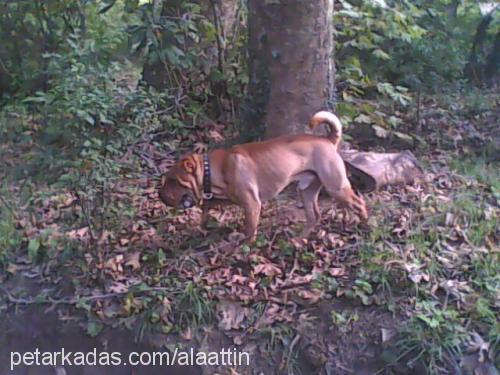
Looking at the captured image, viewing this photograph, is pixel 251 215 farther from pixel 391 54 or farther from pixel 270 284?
pixel 391 54

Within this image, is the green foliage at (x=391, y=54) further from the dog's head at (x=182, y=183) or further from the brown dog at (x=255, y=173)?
the dog's head at (x=182, y=183)

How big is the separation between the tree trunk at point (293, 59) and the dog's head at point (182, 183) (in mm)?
1193

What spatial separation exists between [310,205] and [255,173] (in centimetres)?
54

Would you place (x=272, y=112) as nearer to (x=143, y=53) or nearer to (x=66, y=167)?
(x=143, y=53)

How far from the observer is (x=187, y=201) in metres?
5.52

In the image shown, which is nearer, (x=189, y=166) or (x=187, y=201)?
(x=189, y=166)

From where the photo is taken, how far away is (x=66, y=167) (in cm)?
512

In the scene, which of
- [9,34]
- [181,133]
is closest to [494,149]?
[181,133]

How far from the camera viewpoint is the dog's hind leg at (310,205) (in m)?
5.77

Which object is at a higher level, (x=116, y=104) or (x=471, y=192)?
(x=116, y=104)

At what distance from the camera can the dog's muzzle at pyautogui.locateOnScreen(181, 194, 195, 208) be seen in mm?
5461

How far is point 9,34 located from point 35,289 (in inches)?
155

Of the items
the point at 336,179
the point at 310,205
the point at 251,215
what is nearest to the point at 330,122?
the point at 336,179

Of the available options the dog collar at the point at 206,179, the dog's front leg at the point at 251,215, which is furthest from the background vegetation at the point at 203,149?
the dog collar at the point at 206,179
